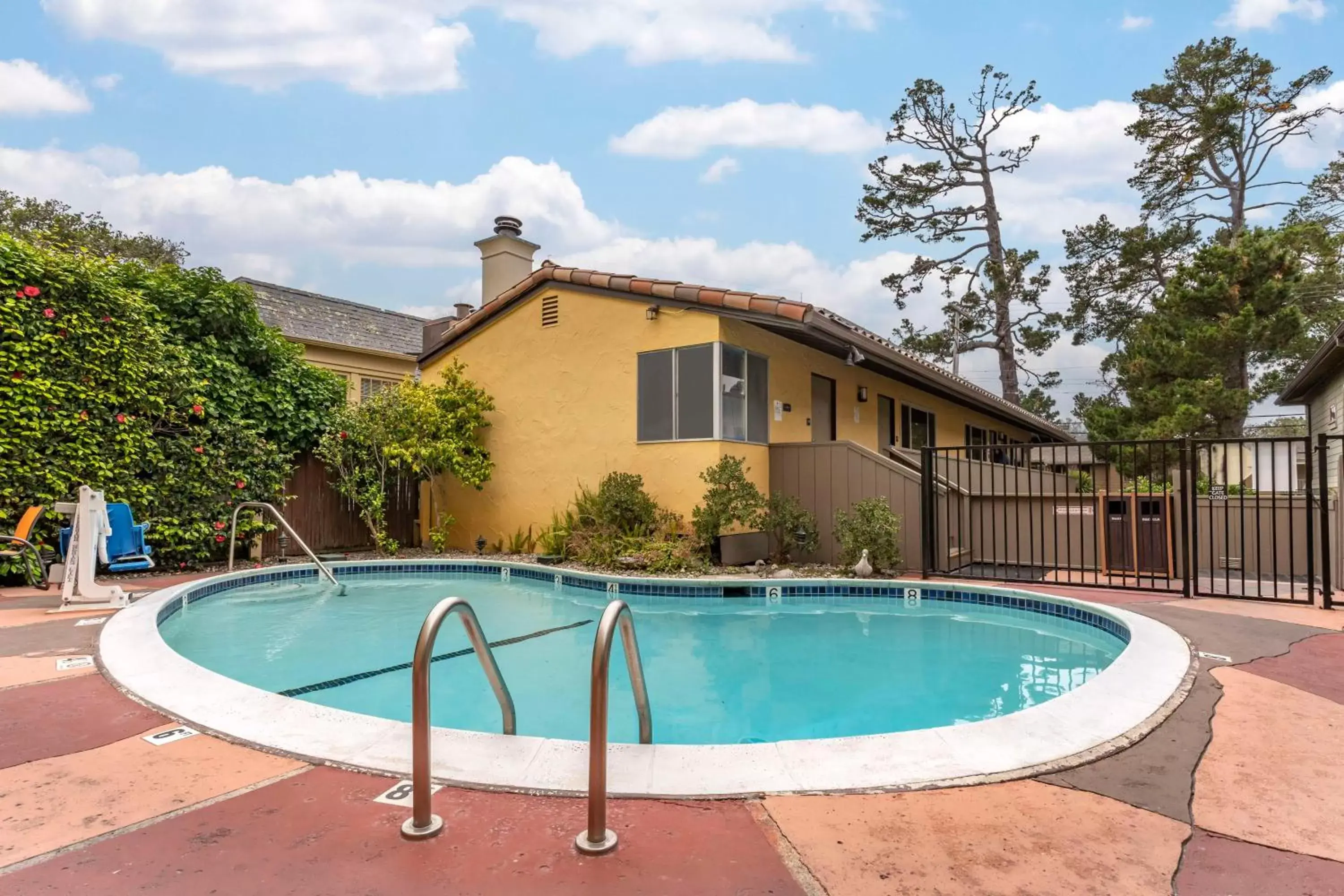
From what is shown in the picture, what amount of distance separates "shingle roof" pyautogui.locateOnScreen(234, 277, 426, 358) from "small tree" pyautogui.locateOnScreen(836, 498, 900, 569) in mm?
12568

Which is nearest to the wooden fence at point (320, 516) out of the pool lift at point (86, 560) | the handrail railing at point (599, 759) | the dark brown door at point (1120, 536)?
the pool lift at point (86, 560)

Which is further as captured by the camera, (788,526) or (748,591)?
(788,526)

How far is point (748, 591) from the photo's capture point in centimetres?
777

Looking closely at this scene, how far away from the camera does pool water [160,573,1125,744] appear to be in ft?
14.0

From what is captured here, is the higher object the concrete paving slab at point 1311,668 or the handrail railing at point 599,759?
the handrail railing at point 599,759

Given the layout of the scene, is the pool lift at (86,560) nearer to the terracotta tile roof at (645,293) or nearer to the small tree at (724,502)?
the small tree at (724,502)

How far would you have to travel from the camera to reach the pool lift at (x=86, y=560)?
5.82m

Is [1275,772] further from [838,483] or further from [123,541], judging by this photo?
[123,541]

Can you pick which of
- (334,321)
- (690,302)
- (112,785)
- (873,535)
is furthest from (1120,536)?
(334,321)

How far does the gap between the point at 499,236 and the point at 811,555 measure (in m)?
9.08

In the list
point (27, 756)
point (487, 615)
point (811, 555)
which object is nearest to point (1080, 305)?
point (811, 555)

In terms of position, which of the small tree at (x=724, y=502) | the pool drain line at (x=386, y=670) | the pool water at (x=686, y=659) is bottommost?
the pool water at (x=686, y=659)

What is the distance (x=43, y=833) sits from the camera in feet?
7.07

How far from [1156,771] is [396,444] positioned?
10283 millimetres
